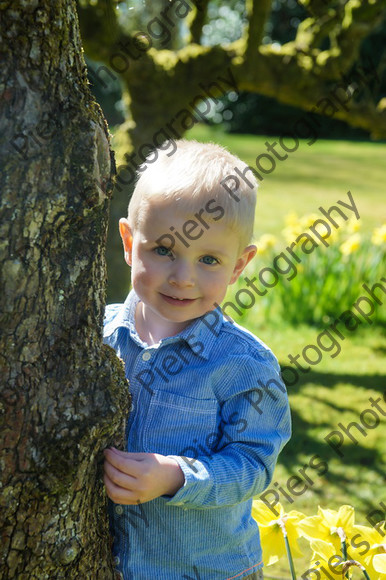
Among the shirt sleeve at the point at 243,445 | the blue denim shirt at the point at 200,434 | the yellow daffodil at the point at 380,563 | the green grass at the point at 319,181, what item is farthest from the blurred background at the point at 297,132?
the green grass at the point at 319,181

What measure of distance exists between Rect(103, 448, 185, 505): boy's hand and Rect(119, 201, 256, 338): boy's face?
0.33 metres

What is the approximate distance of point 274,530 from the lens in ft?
5.86

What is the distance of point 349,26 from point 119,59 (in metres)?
1.50

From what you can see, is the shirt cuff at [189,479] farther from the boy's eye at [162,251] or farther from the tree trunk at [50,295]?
the boy's eye at [162,251]

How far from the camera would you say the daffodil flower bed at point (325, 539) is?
168cm

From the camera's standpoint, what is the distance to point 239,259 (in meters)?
1.57

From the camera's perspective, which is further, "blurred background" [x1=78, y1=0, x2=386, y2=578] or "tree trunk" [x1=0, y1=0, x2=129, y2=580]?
"blurred background" [x1=78, y1=0, x2=386, y2=578]

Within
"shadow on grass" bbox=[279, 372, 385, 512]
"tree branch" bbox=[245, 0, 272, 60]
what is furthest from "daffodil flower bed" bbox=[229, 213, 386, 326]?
"tree branch" bbox=[245, 0, 272, 60]

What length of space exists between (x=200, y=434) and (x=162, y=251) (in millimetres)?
425

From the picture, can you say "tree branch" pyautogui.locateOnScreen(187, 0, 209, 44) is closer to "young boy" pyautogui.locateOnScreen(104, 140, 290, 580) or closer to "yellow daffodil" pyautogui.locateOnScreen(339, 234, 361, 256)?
"yellow daffodil" pyautogui.locateOnScreen(339, 234, 361, 256)

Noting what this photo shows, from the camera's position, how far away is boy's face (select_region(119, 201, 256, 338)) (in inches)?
56.6

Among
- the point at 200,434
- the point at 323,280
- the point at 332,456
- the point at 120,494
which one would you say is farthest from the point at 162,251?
the point at 323,280

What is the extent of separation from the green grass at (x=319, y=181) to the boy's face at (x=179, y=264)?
7803mm

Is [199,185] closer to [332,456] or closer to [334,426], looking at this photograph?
[332,456]
